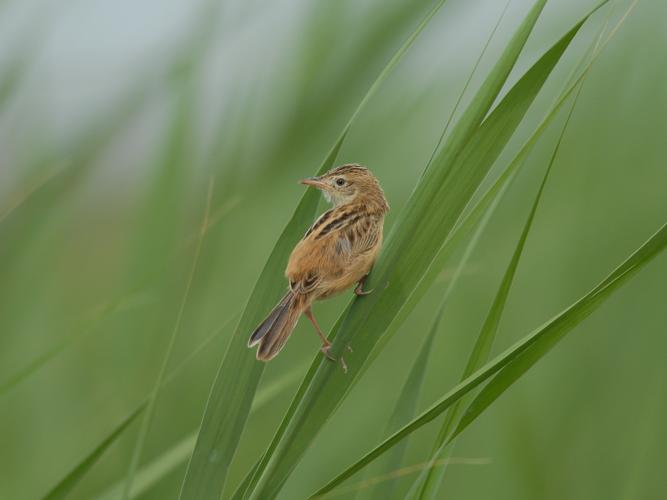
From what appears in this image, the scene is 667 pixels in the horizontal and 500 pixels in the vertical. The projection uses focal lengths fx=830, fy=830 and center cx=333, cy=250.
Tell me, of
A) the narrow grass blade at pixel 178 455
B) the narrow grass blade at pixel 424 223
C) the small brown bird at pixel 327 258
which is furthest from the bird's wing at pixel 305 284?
the narrow grass blade at pixel 178 455

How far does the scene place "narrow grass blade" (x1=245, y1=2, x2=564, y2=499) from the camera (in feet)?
3.58

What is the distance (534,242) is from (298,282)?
46.1 inches

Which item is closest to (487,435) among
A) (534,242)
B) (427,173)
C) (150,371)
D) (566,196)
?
(534,242)

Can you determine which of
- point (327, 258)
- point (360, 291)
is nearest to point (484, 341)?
point (360, 291)

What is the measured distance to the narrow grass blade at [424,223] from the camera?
1.09 metres

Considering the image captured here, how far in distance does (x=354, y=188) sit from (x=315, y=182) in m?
0.24

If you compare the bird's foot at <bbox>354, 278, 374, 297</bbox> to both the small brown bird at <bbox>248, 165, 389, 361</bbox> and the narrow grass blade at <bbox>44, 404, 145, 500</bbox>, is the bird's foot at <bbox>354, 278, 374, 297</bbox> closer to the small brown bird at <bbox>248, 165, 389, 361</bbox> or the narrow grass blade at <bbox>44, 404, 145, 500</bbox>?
the small brown bird at <bbox>248, 165, 389, 361</bbox>

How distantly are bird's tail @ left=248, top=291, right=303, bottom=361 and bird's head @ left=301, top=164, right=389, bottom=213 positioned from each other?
25cm

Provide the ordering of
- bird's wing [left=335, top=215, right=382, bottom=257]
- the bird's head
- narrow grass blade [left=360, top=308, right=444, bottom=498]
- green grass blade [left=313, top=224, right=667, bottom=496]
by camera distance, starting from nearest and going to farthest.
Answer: green grass blade [left=313, top=224, right=667, bottom=496] < narrow grass blade [left=360, top=308, right=444, bottom=498] < bird's wing [left=335, top=215, right=382, bottom=257] < the bird's head

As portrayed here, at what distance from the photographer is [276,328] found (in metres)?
1.18

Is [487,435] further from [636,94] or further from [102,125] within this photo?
[102,125]

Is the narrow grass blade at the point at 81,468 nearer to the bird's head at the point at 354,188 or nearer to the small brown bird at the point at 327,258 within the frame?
the small brown bird at the point at 327,258

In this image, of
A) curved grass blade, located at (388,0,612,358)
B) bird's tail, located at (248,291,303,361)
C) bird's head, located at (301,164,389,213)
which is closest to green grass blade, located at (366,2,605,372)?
curved grass blade, located at (388,0,612,358)

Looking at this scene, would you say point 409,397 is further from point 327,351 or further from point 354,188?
point 354,188
